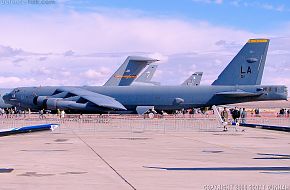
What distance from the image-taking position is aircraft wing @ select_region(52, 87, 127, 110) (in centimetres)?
6150

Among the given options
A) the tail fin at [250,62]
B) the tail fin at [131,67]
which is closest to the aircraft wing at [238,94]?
the tail fin at [250,62]

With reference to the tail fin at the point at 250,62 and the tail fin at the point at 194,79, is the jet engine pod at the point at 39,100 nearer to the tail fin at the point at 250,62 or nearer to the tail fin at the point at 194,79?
the tail fin at the point at 250,62

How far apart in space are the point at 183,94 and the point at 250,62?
8.74 meters

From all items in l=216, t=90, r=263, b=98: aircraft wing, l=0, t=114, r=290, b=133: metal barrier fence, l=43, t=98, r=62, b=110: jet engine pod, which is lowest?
l=0, t=114, r=290, b=133: metal barrier fence

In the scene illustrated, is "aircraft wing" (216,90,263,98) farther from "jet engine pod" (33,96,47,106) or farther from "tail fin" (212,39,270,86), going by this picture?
"jet engine pod" (33,96,47,106)

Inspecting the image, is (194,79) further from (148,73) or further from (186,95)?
(186,95)

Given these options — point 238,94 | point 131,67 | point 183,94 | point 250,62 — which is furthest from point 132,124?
point 131,67

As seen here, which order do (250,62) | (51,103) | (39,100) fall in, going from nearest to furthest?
(51,103) → (250,62) → (39,100)

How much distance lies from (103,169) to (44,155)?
4.66m

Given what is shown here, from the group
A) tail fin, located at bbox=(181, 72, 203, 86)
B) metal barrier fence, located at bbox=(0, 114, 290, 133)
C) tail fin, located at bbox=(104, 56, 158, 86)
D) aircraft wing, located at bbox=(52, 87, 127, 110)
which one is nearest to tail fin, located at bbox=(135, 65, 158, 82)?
tail fin, located at bbox=(181, 72, 203, 86)

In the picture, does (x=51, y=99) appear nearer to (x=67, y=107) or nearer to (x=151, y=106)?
(x=67, y=107)

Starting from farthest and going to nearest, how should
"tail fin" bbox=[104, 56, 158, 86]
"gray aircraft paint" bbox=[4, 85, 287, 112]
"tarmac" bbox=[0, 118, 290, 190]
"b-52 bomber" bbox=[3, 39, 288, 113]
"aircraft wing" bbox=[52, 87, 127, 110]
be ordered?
1. "tail fin" bbox=[104, 56, 158, 86]
2. "b-52 bomber" bbox=[3, 39, 288, 113]
3. "gray aircraft paint" bbox=[4, 85, 287, 112]
4. "aircraft wing" bbox=[52, 87, 127, 110]
5. "tarmac" bbox=[0, 118, 290, 190]

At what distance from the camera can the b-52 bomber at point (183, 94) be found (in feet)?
203

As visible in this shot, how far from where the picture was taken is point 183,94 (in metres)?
63.6
